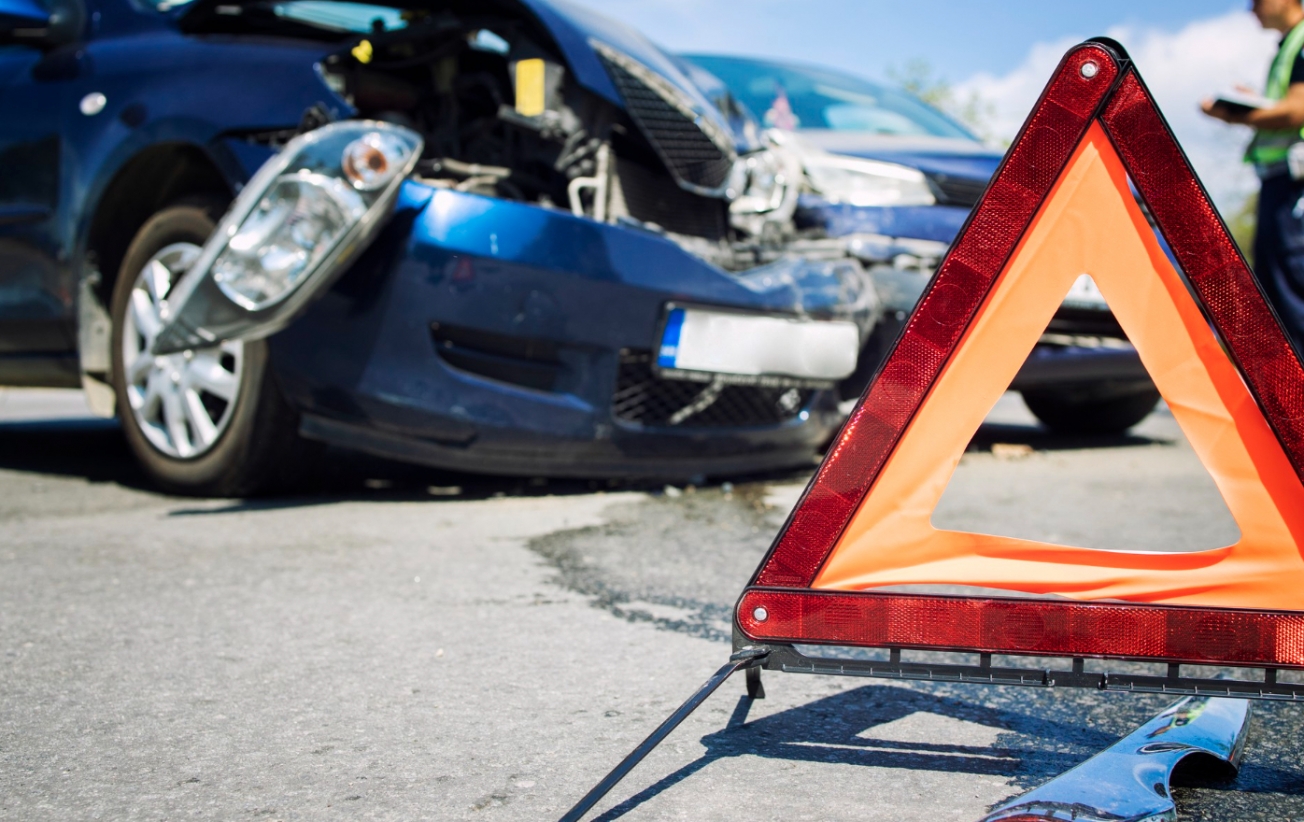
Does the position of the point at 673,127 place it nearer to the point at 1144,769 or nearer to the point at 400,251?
the point at 400,251

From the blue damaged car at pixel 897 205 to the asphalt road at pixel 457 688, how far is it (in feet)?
3.68

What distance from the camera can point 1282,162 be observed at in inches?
169

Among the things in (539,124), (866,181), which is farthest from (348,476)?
(866,181)

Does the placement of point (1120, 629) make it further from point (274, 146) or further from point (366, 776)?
point (274, 146)

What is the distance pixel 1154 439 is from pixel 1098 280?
4.65 m

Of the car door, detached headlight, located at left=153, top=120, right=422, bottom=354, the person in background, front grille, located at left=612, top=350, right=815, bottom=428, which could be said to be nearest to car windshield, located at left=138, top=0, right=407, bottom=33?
the car door

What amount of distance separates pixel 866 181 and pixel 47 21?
286 centimetres

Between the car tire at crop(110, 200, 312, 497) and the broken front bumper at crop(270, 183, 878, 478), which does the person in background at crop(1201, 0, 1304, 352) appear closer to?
the broken front bumper at crop(270, 183, 878, 478)

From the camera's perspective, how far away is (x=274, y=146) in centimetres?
336

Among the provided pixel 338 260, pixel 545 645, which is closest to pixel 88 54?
pixel 338 260

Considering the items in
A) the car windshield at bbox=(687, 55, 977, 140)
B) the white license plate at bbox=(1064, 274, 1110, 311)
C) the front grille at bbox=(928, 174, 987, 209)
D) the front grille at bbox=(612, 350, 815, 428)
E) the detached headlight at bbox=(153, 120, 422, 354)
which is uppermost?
the car windshield at bbox=(687, 55, 977, 140)

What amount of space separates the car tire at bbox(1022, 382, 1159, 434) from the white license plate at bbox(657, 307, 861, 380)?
90.2 inches

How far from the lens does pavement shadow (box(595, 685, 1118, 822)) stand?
1676 mm

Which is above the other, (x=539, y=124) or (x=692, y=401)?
(x=539, y=124)
